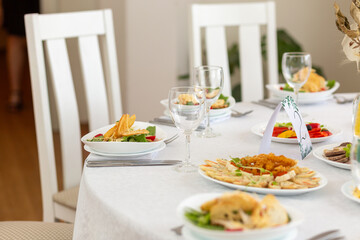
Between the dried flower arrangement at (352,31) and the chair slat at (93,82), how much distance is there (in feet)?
3.65

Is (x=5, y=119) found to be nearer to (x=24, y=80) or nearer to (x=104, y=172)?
(x=24, y=80)

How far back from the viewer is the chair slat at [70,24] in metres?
2.04

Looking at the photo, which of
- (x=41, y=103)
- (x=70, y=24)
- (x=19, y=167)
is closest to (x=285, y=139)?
(x=41, y=103)

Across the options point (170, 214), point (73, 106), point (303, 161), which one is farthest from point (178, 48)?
point (170, 214)

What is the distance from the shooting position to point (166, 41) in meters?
4.05

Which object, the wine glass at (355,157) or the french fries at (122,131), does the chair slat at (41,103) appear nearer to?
the french fries at (122,131)

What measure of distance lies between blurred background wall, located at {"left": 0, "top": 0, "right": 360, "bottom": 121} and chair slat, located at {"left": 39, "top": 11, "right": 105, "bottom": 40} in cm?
182

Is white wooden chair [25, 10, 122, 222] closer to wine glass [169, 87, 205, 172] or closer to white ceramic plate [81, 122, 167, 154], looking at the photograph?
white ceramic plate [81, 122, 167, 154]

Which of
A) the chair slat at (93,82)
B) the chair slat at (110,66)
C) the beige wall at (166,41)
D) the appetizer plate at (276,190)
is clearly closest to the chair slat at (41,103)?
the chair slat at (93,82)

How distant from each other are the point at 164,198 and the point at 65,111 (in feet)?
3.39

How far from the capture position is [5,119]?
17.9 ft

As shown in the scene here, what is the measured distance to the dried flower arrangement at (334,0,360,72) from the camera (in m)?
1.28

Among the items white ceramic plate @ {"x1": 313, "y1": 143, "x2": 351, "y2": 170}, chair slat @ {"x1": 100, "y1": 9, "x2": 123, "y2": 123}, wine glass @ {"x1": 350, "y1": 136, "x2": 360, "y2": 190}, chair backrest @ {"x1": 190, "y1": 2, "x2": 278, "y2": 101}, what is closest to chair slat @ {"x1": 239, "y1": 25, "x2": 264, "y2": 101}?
chair backrest @ {"x1": 190, "y1": 2, "x2": 278, "y2": 101}

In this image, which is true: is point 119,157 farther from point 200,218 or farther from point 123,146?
point 200,218
